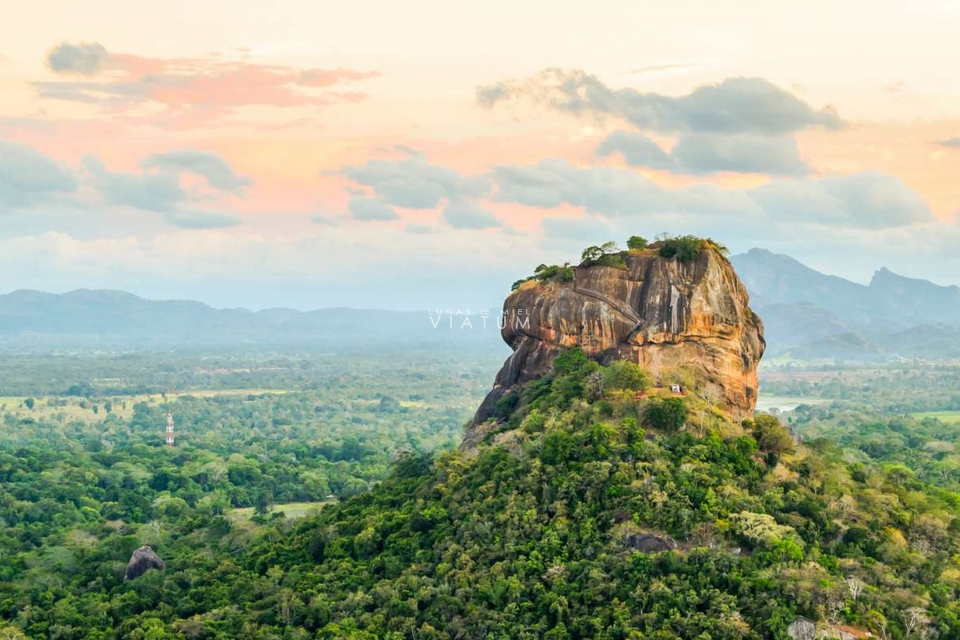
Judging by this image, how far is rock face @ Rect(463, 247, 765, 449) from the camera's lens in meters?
46.9

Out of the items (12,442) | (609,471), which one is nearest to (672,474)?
(609,471)

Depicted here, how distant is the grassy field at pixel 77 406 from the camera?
5625 inches

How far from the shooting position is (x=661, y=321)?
4697 centimetres

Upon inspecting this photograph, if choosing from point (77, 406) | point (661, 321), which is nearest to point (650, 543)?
point (661, 321)

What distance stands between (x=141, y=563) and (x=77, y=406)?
377ft

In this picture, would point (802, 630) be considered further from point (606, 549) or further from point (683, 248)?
point (683, 248)

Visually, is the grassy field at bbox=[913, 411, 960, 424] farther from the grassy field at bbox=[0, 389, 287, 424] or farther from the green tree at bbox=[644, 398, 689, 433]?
the green tree at bbox=[644, 398, 689, 433]

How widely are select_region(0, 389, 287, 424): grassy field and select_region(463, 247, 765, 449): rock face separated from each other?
103076 mm

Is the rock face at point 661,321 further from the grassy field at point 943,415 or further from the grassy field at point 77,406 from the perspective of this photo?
the grassy field at point 77,406

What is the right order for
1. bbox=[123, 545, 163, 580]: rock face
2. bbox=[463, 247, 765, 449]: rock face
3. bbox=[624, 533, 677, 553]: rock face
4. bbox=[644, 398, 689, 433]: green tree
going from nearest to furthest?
1. bbox=[624, 533, 677, 553]: rock face
2. bbox=[644, 398, 689, 433]: green tree
3. bbox=[463, 247, 765, 449]: rock face
4. bbox=[123, 545, 163, 580]: rock face

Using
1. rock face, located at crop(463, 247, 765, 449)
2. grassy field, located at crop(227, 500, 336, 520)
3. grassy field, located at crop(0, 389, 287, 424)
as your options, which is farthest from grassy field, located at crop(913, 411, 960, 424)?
grassy field, located at crop(0, 389, 287, 424)

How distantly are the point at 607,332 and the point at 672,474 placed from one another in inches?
416

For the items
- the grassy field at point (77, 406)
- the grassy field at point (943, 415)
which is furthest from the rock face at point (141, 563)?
the grassy field at point (943, 415)

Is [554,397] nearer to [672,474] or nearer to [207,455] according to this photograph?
[672,474]
